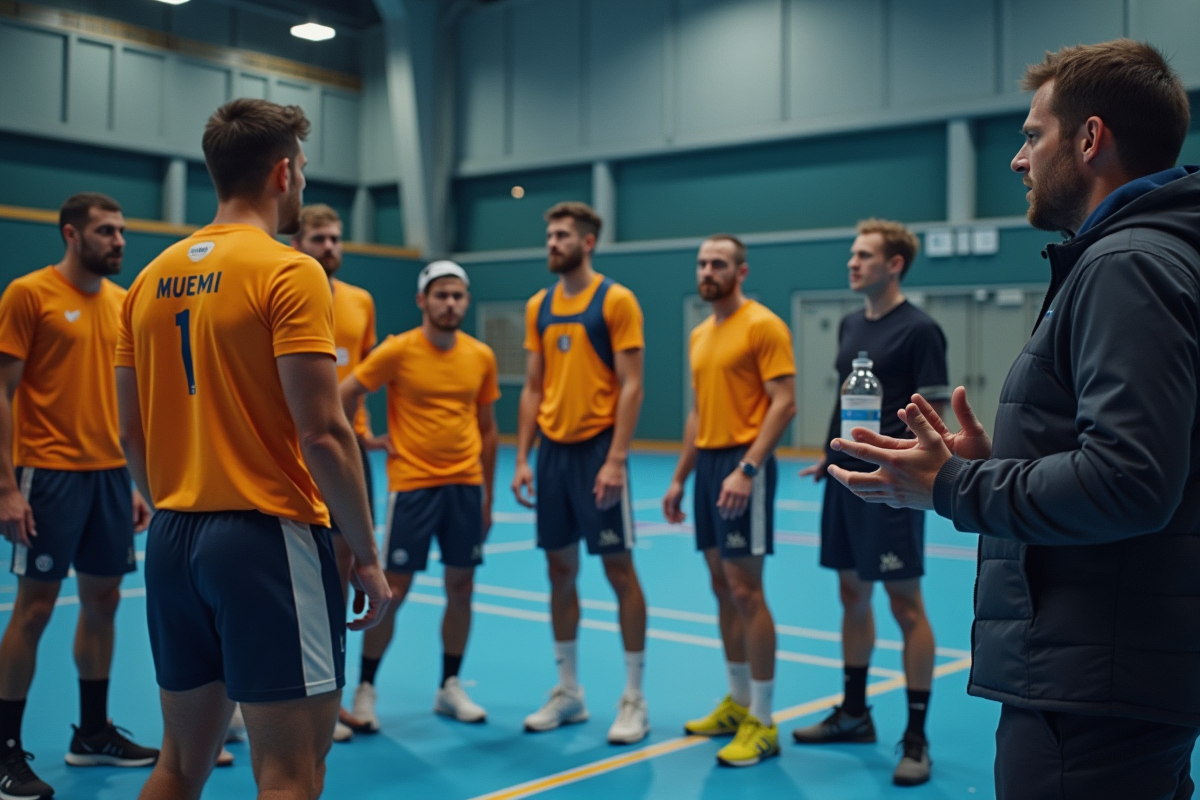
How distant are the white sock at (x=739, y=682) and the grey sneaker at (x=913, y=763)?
76cm

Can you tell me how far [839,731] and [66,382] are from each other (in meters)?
3.70

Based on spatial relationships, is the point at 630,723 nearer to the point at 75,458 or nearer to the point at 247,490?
the point at 75,458

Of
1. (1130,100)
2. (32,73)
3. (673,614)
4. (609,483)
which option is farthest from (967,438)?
(32,73)

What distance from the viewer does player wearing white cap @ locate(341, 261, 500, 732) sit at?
5.55 metres

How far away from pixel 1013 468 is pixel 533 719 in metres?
3.69

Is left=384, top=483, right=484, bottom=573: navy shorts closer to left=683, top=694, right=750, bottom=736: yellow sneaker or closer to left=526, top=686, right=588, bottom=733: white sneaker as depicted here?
left=526, top=686, right=588, bottom=733: white sneaker

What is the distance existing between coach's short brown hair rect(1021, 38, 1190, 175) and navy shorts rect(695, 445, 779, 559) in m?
3.11

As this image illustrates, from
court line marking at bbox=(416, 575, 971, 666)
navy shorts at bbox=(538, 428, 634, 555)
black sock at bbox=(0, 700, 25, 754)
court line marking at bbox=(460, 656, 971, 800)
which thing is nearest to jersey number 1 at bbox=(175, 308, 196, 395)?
court line marking at bbox=(460, 656, 971, 800)

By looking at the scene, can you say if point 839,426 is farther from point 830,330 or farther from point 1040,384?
point 830,330

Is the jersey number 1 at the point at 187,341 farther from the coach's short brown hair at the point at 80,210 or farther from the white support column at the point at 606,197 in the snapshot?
the white support column at the point at 606,197

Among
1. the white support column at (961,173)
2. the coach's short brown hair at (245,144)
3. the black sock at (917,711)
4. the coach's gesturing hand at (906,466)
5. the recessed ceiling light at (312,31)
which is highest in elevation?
the recessed ceiling light at (312,31)

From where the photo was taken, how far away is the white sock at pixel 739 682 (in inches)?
208

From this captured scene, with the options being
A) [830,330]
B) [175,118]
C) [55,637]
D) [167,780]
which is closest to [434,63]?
[175,118]

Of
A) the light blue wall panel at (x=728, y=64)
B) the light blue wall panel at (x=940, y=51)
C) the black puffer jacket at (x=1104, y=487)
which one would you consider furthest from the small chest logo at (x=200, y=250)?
the light blue wall panel at (x=728, y=64)
